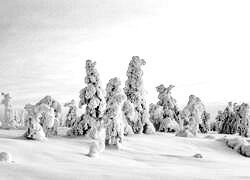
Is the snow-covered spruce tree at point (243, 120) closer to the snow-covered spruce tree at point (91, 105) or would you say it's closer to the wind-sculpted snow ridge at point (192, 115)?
the wind-sculpted snow ridge at point (192, 115)

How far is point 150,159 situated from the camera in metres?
22.9

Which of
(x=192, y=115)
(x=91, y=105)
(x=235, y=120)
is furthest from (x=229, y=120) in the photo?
(x=91, y=105)

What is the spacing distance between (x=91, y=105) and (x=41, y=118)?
4.78 m

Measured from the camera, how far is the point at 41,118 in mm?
29188

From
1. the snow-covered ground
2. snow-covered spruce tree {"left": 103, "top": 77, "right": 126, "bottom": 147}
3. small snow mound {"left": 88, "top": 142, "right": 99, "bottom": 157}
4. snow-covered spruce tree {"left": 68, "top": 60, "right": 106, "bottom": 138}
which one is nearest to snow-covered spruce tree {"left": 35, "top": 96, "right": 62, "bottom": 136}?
the snow-covered ground

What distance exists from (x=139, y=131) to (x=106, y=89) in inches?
413

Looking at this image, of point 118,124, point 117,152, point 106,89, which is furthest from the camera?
point 106,89

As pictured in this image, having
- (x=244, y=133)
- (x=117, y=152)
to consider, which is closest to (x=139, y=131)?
(x=117, y=152)

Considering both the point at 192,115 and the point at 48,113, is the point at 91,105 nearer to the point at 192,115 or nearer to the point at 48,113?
the point at 48,113

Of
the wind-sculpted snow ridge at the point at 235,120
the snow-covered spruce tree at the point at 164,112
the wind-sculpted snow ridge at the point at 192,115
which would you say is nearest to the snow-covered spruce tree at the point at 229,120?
the wind-sculpted snow ridge at the point at 235,120

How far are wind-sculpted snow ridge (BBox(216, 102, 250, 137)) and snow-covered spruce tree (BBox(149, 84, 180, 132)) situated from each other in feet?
49.7

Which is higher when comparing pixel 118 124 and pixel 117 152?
pixel 118 124

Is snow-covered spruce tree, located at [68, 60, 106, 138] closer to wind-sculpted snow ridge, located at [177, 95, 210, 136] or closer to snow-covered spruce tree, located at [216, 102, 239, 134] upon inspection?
wind-sculpted snow ridge, located at [177, 95, 210, 136]

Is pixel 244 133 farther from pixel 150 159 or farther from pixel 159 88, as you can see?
pixel 150 159
